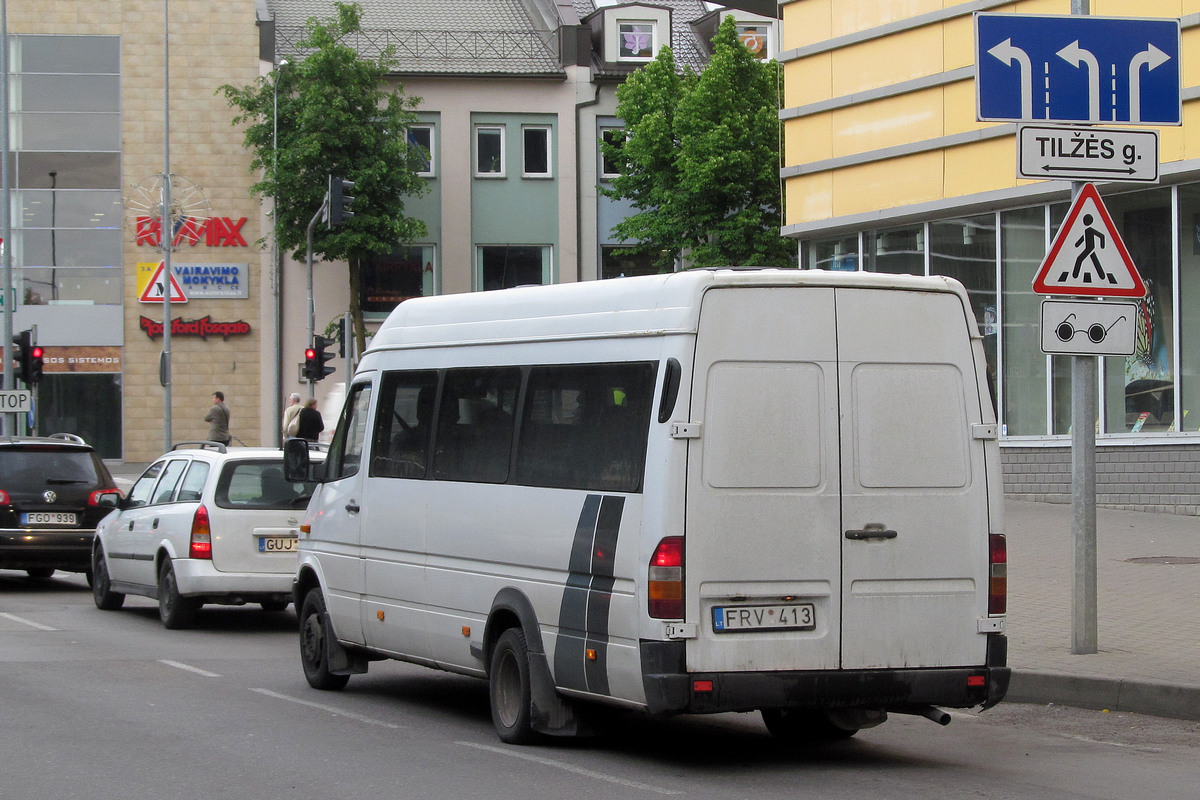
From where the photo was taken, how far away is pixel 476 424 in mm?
9086

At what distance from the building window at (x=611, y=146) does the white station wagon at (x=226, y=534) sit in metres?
31.8

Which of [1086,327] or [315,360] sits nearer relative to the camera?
[1086,327]

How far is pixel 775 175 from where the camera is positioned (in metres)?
40.8

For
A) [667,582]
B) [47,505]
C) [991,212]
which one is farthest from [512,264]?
[667,582]

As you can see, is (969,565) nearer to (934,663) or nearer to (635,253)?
(934,663)

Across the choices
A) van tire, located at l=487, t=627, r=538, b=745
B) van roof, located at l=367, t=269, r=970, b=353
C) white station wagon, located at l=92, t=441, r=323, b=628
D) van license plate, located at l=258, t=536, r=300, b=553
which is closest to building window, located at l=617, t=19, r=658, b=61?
white station wagon, located at l=92, t=441, r=323, b=628

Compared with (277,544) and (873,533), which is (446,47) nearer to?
(277,544)

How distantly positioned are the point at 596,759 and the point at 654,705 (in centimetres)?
86

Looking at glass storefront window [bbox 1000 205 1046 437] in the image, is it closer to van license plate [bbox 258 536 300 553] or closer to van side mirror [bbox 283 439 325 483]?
van license plate [bbox 258 536 300 553]

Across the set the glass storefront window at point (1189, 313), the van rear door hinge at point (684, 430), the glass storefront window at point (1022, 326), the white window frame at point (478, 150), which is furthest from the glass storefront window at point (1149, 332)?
the white window frame at point (478, 150)

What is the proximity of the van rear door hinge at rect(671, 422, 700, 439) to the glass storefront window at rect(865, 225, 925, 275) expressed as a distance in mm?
16612

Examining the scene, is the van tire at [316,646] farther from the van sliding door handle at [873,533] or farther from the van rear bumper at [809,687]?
the van sliding door handle at [873,533]

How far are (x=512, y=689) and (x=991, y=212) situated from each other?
15.8 metres

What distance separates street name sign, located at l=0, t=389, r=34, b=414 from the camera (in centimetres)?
3164
